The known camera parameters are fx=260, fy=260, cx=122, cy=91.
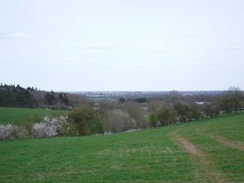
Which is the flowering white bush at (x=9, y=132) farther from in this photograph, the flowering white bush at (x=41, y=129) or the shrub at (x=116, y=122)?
the shrub at (x=116, y=122)

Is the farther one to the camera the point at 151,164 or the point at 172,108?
the point at 172,108

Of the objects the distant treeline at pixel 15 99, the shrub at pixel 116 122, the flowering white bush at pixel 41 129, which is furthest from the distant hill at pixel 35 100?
the flowering white bush at pixel 41 129

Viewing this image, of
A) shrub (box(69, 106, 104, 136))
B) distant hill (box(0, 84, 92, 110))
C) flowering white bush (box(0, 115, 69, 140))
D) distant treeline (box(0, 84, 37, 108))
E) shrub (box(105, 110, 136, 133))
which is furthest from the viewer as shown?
distant hill (box(0, 84, 92, 110))

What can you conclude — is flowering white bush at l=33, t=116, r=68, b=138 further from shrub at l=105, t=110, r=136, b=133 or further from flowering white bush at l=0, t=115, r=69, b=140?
shrub at l=105, t=110, r=136, b=133

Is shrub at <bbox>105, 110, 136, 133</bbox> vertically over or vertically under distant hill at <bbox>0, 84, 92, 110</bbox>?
under

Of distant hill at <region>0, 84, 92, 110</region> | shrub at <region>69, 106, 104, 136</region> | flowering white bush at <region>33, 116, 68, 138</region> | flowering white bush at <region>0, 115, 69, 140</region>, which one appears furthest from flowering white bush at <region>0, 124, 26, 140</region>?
distant hill at <region>0, 84, 92, 110</region>

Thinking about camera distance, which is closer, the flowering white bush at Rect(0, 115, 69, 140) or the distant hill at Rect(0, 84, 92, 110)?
the flowering white bush at Rect(0, 115, 69, 140)

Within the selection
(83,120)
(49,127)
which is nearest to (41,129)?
(49,127)

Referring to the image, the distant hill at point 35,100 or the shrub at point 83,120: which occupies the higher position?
the distant hill at point 35,100

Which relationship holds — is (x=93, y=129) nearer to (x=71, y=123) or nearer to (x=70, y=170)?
(x=71, y=123)

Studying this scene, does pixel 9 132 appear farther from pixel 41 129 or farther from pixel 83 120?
pixel 83 120

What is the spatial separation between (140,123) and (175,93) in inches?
660

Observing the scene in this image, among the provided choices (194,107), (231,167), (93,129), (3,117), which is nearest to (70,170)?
(231,167)

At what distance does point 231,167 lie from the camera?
12656 millimetres
